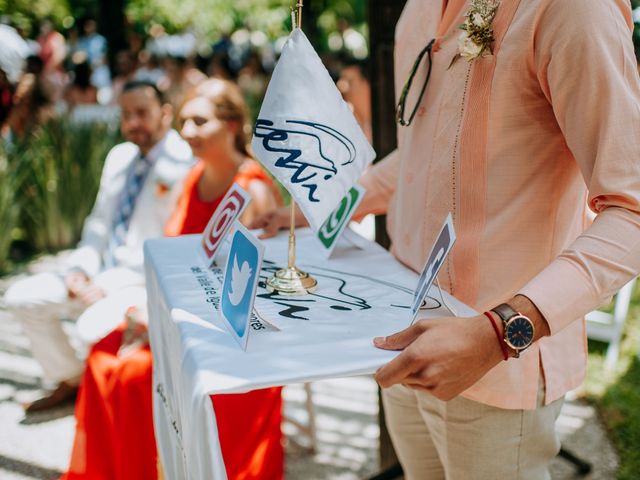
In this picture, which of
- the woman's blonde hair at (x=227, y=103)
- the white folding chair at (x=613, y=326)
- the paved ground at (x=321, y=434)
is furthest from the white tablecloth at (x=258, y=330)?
the white folding chair at (x=613, y=326)

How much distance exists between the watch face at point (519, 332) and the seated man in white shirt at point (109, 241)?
2.67 m

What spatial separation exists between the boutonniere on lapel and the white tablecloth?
54 cm

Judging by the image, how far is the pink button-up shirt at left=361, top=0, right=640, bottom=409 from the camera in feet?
4.03

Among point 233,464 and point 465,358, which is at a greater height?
point 465,358

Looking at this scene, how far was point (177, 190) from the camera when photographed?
3635 millimetres

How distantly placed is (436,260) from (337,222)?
0.67 meters

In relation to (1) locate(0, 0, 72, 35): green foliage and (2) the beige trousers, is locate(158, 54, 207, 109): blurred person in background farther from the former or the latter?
(2) the beige trousers

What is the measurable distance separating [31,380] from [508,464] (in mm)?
3373

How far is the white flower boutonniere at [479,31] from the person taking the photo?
1415mm

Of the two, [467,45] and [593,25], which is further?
[467,45]

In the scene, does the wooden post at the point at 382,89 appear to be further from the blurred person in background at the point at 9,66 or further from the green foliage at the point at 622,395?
the blurred person in background at the point at 9,66

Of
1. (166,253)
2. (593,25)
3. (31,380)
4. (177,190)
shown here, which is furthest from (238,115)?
(593,25)

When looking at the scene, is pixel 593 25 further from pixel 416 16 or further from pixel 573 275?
pixel 416 16

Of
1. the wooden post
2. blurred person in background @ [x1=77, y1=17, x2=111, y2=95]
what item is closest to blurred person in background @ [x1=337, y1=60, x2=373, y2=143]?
the wooden post
